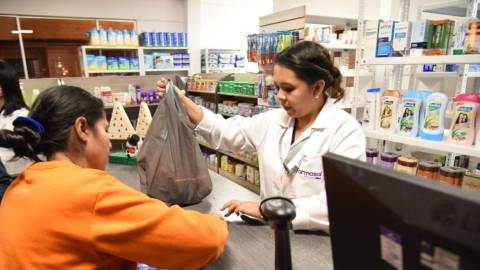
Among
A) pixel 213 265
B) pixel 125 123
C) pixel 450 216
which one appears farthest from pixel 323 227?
pixel 125 123

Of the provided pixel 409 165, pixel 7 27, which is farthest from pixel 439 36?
pixel 7 27

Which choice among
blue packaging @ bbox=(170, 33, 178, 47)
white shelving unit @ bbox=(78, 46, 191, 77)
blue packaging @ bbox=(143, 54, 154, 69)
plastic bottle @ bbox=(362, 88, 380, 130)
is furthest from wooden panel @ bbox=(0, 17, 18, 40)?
plastic bottle @ bbox=(362, 88, 380, 130)

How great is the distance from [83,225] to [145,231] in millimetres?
153

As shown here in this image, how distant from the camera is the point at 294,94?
1468mm

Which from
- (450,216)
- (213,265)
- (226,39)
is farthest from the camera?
(226,39)

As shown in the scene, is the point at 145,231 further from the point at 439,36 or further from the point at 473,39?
the point at 439,36

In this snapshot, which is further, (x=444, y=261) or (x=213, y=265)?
(x=213, y=265)

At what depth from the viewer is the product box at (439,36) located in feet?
5.71

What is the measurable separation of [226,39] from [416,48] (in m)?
7.92

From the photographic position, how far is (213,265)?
111cm

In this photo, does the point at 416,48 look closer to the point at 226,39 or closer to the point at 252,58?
the point at 252,58

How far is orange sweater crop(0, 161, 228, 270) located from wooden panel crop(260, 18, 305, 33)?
8.61 ft

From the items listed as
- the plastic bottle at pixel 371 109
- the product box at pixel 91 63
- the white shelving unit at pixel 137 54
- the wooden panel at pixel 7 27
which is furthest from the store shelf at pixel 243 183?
the wooden panel at pixel 7 27

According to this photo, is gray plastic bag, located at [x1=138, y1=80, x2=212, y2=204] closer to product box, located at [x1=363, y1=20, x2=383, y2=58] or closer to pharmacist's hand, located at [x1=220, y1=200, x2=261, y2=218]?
pharmacist's hand, located at [x1=220, y1=200, x2=261, y2=218]
